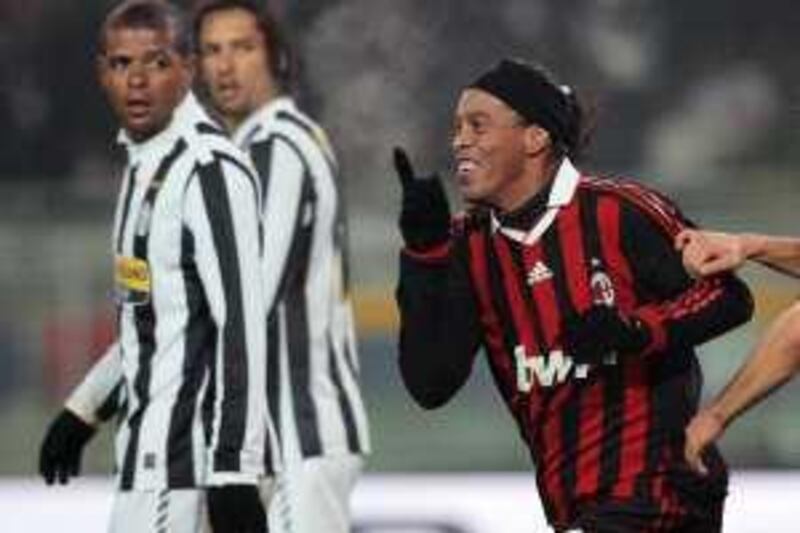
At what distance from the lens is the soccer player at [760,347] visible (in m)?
3.92

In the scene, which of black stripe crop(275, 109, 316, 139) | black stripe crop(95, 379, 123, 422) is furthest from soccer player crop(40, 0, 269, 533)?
black stripe crop(275, 109, 316, 139)

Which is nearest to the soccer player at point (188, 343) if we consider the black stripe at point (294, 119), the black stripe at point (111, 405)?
the black stripe at point (111, 405)

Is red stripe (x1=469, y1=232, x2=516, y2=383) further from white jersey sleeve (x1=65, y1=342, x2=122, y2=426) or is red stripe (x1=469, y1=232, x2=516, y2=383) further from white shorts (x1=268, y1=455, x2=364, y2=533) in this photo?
white shorts (x1=268, y1=455, x2=364, y2=533)

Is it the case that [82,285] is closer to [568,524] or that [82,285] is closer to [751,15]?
[751,15]

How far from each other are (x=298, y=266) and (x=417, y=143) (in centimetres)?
37

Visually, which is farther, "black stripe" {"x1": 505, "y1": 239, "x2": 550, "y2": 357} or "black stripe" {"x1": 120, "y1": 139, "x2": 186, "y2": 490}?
"black stripe" {"x1": 120, "y1": 139, "x2": 186, "y2": 490}

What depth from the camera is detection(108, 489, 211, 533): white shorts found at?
474cm

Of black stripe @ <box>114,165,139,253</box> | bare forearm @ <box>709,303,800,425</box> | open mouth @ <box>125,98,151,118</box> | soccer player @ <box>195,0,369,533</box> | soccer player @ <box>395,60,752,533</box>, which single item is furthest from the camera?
soccer player @ <box>195,0,369,533</box>

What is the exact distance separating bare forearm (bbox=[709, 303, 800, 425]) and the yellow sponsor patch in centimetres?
117

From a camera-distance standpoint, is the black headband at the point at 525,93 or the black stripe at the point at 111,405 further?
the black stripe at the point at 111,405

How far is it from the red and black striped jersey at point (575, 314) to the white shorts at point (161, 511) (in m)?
0.73

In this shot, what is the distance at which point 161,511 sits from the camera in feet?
15.6

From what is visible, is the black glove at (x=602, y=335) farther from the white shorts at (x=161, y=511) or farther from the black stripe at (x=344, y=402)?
the black stripe at (x=344, y=402)

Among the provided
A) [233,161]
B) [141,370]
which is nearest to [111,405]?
[141,370]
